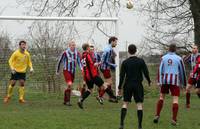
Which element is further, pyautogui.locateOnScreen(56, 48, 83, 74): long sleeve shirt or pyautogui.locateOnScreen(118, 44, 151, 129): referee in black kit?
pyautogui.locateOnScreen(56, 48, 83, 74): long sleeve shirt

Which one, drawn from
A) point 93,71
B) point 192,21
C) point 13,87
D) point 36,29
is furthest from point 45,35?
point 192,21

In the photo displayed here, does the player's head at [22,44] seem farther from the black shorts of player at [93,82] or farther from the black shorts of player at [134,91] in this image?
the black shorts of player at [134,91]

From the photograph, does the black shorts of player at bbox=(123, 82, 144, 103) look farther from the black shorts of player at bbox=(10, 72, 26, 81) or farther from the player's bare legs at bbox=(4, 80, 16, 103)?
the player's bare legs at bbox=(4, 80, 16, 103)

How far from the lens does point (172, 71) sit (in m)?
13.7

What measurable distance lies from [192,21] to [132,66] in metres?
19.3

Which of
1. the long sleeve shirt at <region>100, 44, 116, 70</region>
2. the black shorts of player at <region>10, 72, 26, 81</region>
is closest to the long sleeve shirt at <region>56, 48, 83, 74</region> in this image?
the long sleeve shirt at <region>100, 44, 116, 70</region>

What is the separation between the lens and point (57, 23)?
69.5ft

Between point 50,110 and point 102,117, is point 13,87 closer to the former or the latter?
point 50,110

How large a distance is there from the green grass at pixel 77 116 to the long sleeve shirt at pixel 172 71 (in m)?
1.08

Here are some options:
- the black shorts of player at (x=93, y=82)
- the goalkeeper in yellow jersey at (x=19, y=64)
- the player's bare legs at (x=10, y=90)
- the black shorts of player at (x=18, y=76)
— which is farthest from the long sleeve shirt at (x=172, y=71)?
the player's bare legs at (x=10, y=90)

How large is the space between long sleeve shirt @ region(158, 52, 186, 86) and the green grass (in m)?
1.08

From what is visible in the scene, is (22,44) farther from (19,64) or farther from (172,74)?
(172,74)

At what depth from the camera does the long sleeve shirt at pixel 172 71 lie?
13609mm

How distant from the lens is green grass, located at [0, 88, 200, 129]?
1279 cm
